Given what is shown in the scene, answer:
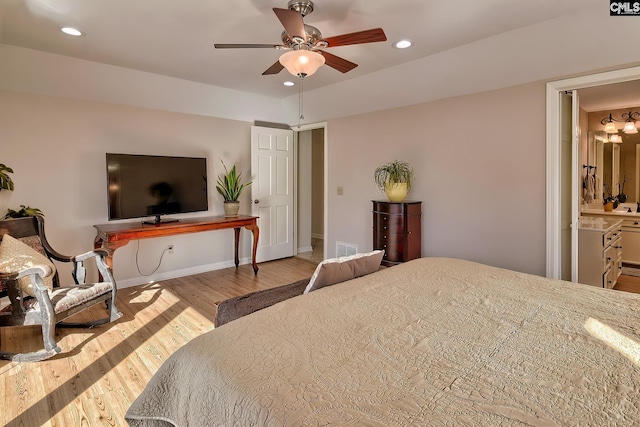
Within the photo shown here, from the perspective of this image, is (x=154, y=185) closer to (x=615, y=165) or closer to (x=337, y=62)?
(x=337, y=62)

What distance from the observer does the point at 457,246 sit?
3.86 meters

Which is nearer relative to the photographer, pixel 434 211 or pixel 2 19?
pixel 2 19

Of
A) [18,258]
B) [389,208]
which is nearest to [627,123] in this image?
[389,208]

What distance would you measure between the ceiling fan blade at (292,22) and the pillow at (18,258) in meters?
2.50

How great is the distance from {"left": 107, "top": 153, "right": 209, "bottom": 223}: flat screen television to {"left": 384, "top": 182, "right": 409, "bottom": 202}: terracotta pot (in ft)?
7.94

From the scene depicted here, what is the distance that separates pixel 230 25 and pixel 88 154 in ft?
7.71

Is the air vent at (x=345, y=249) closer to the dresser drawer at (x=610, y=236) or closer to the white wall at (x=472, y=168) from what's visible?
the white wall at (x=472, y=168)

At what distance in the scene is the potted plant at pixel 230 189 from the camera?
480cm

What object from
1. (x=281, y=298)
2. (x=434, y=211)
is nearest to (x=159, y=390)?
(x=281, y=298)

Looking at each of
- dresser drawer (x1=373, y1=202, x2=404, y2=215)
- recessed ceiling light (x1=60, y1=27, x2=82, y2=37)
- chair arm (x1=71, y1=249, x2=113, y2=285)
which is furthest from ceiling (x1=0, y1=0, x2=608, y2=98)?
chair arm (x1=71, y1=249, x2=113, y2=285)

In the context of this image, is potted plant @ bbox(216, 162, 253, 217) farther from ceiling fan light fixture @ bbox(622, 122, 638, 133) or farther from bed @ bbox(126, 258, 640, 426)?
ceiling fan light fixture @ bbox(622, 122, 638, 133)

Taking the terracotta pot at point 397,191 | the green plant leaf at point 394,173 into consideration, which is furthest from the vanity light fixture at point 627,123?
the terracotta pot at point 397,191

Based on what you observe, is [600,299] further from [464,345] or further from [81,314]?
[81,314]

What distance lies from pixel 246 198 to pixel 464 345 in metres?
4.49
